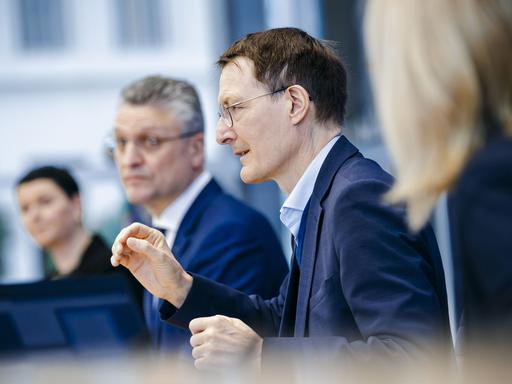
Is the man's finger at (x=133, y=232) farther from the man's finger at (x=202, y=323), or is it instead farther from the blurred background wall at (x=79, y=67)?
the blurred background wall at (x=79, y=67)

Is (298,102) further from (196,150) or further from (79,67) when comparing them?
(79,67)

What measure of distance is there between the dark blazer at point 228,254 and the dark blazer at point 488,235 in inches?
59.2

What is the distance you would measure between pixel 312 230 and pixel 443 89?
2.61 ft

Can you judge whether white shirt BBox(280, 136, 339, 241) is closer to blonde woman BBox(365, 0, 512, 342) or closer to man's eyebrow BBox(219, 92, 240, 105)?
man's eyebrow BBox(219, 92, 240, 105)

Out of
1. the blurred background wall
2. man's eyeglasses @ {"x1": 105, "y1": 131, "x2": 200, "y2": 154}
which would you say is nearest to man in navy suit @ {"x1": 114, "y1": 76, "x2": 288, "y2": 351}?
man's eyeglasses @ {"x1": 105, "y1": 131, "x2": 200, "y2": 154}

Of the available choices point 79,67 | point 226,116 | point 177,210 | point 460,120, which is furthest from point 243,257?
point 79,67

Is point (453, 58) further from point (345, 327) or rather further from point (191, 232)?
point (191, 232)

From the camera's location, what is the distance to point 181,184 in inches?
128

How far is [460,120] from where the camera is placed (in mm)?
1284

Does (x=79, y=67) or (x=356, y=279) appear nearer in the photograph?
(x=356, y=279)

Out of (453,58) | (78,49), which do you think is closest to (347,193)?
(453,58)

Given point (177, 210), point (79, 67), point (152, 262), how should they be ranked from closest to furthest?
point (152, 262) < point (177, 210) < point (79, 67)

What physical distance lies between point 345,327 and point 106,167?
60.1 feet

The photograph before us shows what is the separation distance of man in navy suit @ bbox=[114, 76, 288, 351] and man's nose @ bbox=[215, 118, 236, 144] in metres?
0.51
